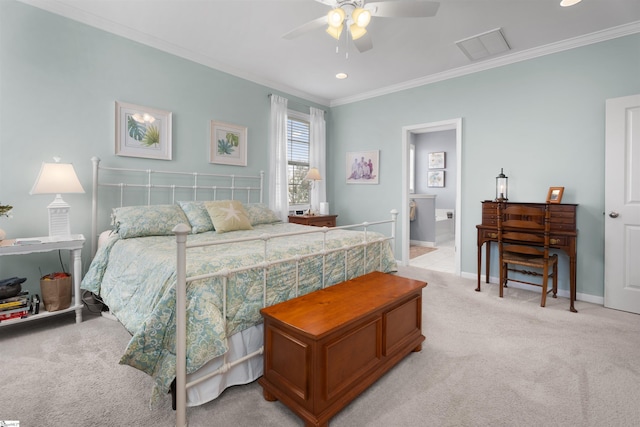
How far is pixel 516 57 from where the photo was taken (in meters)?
3.64

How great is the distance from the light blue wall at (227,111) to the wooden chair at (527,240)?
0.37 m

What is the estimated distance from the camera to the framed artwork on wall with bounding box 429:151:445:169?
7.73 m

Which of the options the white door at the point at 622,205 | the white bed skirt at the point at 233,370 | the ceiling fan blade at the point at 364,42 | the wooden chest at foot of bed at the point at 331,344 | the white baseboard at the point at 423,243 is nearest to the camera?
the wooden chest at foot of bed at the point at 331,344

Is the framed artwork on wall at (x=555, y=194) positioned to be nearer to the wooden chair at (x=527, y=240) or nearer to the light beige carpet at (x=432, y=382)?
the wooden chair at (x=527, y=240)

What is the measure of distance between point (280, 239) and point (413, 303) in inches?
44.5

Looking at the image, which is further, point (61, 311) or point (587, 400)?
point (61, 311)

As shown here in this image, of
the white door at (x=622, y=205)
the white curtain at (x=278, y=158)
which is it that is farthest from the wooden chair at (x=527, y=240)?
the white curtain at (x=278, y=158)

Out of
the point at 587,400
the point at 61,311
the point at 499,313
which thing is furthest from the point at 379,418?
the point at 61,311

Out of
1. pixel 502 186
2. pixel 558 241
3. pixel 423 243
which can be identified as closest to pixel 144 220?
pixel 502 186

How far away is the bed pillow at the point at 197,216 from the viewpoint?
3.07 m

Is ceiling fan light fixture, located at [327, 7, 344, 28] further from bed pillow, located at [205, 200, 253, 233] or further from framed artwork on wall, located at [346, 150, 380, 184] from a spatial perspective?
framed artwork on wall, located at [346, 150, 380, 184]

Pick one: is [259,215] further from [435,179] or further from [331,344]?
[435,179]

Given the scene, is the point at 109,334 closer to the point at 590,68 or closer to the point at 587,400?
the point at 587,400

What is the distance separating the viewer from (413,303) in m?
2.21
